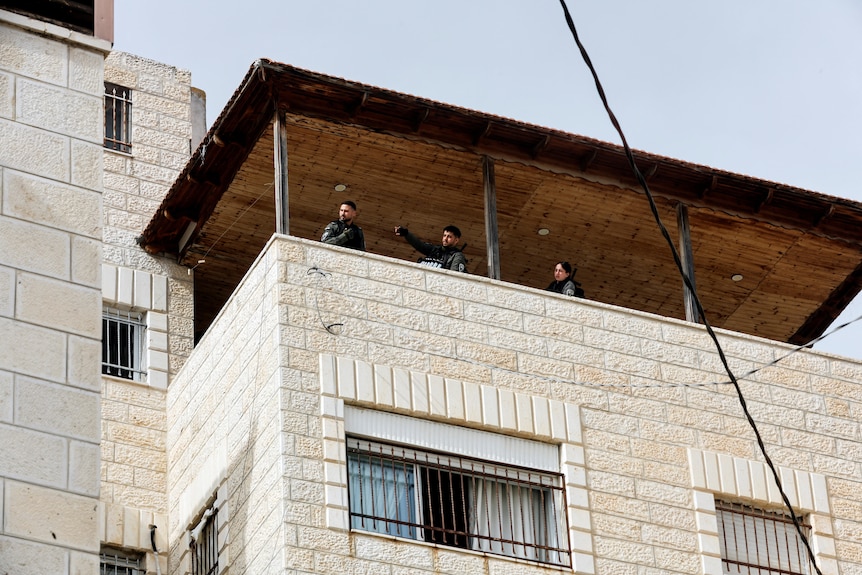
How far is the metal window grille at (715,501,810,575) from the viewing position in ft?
76.4

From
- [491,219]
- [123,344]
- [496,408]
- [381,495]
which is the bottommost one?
[381,495]

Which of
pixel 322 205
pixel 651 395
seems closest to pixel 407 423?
pixel 651 395

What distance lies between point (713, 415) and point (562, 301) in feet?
7.21

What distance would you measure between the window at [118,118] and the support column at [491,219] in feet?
18.4

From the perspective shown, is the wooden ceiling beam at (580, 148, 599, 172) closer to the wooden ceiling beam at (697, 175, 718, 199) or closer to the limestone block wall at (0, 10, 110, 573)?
the wooden ceiling beam at (697, 175, 718, 199)

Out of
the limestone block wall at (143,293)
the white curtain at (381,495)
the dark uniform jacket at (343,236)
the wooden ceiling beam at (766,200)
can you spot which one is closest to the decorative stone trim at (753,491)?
the white curtain at (381,495)

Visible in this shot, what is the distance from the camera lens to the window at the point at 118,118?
1106 inches

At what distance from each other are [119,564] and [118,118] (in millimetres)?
6853

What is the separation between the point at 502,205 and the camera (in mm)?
26516

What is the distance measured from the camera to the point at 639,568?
2227 centimetres

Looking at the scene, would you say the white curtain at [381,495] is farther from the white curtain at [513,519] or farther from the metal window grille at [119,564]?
the metal window grille at [119,564]

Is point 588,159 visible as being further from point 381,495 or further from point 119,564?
point 119,564

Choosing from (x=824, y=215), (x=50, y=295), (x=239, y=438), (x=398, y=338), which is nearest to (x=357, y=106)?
(x=398, y=338)

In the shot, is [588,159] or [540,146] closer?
[540,146]
